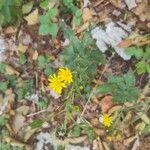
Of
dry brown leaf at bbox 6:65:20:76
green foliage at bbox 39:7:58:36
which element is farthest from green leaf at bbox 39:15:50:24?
dry brown leaf at bbox 6:65:20:76

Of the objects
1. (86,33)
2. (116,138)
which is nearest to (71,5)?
(86,33)

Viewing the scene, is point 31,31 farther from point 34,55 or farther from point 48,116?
point 48,116

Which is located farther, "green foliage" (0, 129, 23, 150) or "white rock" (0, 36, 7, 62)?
"white rock" (0, 36, 7, 62)

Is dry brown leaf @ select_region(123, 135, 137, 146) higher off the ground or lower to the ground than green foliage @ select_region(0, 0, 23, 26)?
lower

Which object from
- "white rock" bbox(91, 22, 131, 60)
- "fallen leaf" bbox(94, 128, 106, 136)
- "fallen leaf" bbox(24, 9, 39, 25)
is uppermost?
"fallen leaf" bbox(24, 9, 39, 25)

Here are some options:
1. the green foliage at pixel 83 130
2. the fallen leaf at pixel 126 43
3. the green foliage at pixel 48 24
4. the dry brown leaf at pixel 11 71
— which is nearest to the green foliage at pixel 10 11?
the green foliage at pixel 48 24

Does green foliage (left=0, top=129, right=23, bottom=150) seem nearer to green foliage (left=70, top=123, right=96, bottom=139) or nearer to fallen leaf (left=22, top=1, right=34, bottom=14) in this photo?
green foliage (left=70, top=123, right=96, bottom=139)

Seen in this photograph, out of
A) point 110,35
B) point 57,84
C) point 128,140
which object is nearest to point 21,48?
point 57,84
